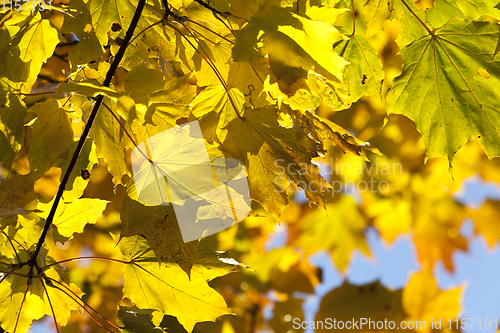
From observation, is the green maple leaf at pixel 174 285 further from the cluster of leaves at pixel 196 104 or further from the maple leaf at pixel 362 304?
the maple leaf at pixel 362 304

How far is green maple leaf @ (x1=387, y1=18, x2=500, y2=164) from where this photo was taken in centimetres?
81

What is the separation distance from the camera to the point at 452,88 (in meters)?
0.86

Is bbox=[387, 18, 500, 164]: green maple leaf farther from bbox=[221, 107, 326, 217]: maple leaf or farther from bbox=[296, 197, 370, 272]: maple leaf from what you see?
bbox=[296, 197, 370, 272]: maple leaf

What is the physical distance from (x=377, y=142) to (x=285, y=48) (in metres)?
2.21

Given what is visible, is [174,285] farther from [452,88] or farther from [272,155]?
[452,88]

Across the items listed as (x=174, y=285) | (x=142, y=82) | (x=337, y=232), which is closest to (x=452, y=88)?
(x=142, y=82)

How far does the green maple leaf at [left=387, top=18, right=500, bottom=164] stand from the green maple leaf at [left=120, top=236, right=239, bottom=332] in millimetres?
633

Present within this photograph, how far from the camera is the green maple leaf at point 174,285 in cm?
90

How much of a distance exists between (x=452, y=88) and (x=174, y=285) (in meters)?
0.91

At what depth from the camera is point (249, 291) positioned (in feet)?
9.86

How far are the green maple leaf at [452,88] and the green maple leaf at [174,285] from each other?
63 centimetres

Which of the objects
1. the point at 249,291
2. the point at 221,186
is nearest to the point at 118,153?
the point at 221,186

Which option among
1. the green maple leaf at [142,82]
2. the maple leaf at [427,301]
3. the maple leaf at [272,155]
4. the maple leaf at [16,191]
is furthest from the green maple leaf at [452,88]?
the maple leaf at [427,301]

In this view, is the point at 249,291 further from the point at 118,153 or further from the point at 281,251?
the point at 118,153
